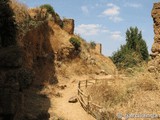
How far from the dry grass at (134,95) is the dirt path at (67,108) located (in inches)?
46.7

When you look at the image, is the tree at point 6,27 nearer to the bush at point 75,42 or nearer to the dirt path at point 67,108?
the dirt path at point 67,108

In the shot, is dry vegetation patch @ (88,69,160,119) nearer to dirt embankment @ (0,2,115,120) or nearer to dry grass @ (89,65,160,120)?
dry grass @ (89,65,160,120)

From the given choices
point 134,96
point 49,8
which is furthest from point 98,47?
point 134,96

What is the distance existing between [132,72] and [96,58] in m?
17.2

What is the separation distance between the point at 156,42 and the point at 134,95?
299 cm

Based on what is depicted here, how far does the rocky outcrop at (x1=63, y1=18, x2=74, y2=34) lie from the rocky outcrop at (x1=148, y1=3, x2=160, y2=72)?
18205 mm

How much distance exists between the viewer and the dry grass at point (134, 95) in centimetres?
1208

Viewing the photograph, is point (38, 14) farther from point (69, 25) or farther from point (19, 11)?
point (69, 25)

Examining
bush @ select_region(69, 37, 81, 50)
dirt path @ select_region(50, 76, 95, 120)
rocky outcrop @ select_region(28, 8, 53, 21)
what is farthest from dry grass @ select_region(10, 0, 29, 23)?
bush @ select_region(69, 37, 81, 50)

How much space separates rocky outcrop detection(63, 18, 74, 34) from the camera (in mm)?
32319

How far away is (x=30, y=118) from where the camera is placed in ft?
46.8

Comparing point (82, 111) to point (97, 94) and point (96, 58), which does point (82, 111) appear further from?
point (96, 58)

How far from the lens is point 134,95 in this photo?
44.0 ft

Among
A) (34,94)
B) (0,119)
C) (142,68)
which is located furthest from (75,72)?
(0,119)
